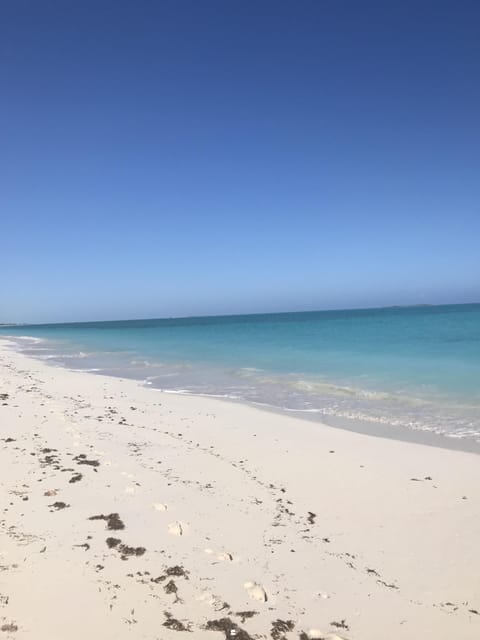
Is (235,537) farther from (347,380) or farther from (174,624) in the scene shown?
(347,380)

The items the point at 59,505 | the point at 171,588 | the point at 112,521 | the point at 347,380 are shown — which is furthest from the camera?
the point at 347,380

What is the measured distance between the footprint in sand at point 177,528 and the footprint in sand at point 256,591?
3.56 feet

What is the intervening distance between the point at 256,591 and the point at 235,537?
96cm

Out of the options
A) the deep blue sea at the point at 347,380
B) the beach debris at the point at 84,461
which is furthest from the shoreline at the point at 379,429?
the beach debris at the point at 84,461

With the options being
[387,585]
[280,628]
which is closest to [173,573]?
[280,628]

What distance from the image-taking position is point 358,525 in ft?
16.4

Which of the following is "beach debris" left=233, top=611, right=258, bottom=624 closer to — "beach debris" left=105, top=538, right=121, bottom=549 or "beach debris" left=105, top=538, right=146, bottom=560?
"beach debris" left=105, top=538, right=146, bottom=560

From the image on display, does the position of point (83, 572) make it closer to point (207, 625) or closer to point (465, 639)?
point (207, 625)

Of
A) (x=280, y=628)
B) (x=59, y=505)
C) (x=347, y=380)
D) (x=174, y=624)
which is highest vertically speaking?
(x=59, y=505)

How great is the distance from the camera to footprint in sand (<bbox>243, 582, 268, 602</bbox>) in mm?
3609

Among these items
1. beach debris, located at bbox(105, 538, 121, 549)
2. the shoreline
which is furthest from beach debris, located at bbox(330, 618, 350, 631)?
the shoreline

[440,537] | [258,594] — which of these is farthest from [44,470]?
[440,537]

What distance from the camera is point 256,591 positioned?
3.68 m

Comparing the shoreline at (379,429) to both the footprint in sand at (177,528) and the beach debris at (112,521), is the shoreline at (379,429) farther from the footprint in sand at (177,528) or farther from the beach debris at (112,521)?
the beach debris at (112,521)
